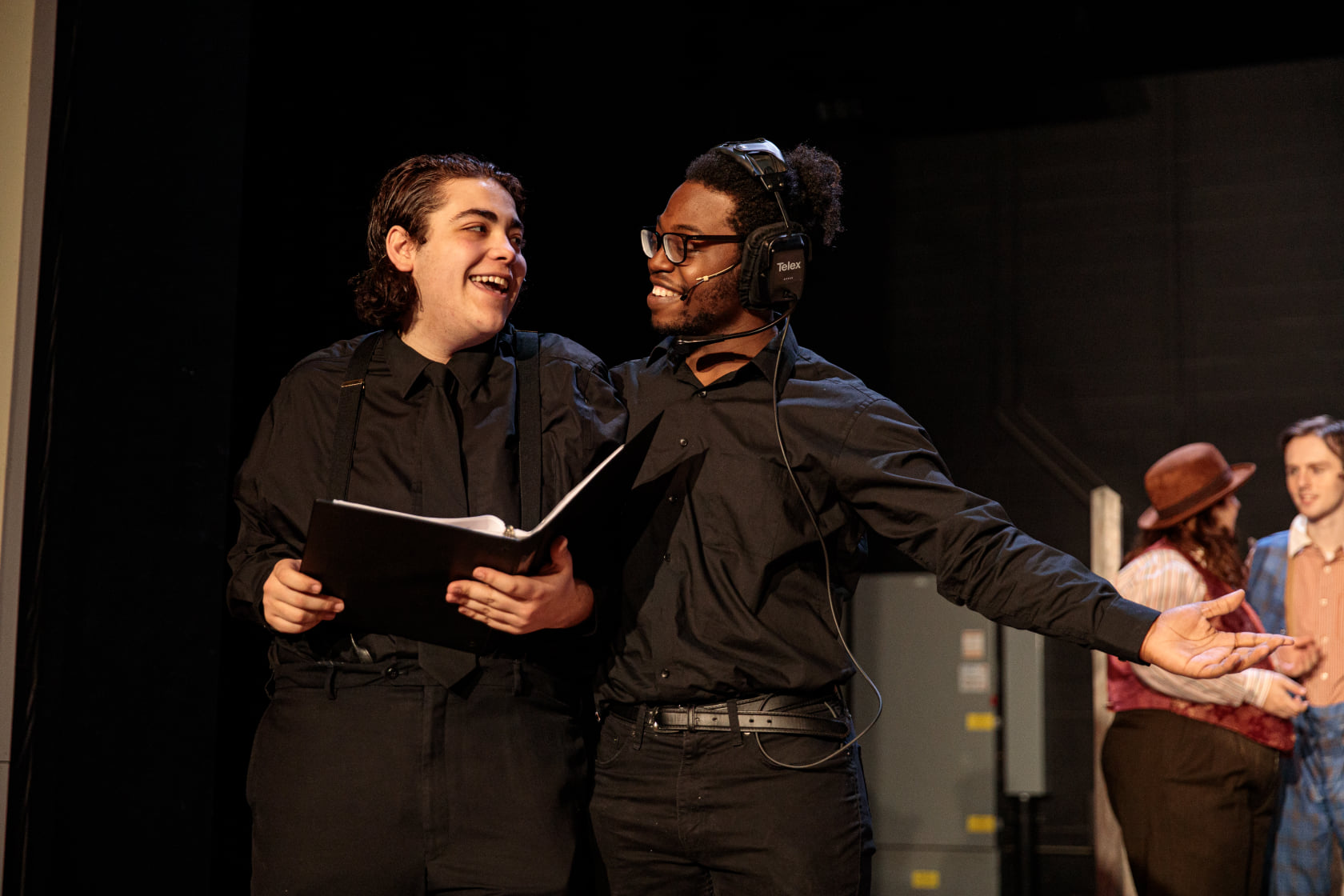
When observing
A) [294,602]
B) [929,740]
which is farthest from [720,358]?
[929,740]

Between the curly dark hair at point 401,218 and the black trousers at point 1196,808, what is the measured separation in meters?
2.51

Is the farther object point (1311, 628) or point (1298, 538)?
point (1298, 538)

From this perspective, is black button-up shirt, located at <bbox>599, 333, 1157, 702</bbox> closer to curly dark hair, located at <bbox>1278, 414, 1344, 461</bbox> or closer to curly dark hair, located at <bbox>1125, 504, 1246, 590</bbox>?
curly dark hair, located at <bbox>1125, 504, 1246, 590</bbox>

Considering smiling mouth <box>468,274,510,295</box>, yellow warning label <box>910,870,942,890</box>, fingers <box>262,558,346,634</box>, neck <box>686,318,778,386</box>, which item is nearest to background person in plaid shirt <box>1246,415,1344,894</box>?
yellow warning label <box>910,870,942,890</box>

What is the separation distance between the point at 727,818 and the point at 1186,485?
2456 mm

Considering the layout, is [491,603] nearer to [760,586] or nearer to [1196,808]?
[760,586]

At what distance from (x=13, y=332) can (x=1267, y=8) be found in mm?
5860

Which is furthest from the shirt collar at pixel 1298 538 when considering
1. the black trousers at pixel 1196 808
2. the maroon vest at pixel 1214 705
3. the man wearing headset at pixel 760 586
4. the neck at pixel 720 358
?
the neck at pixel 720 358

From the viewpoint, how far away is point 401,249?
2.09m

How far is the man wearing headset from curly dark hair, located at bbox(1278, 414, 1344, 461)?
9.42 feet

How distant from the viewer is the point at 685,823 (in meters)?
1.89

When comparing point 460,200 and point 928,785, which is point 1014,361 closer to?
point 928,785

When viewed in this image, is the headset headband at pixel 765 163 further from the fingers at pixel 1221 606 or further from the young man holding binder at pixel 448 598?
the fingers at pixel 1221 606

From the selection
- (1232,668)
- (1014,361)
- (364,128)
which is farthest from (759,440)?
(1014,361)
